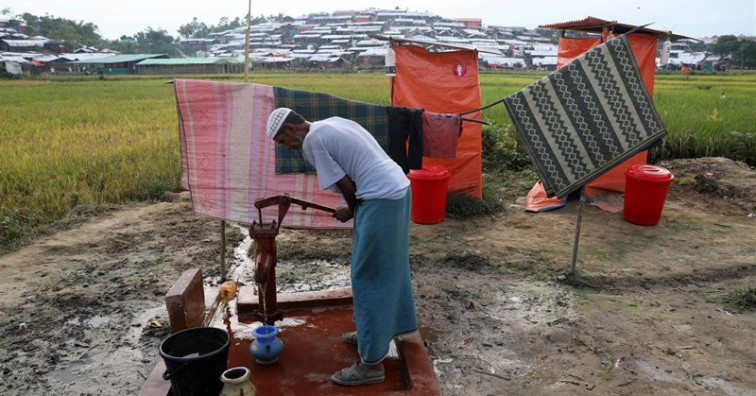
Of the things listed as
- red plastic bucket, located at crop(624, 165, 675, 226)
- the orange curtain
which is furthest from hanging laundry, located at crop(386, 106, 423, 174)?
red plastic bucket, located at crop(624, 165, 675, 226)

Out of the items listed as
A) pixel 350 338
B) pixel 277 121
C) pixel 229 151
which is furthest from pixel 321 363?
pixel 229 151

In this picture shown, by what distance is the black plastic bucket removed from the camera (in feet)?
8.36

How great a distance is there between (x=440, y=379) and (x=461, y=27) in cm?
8612

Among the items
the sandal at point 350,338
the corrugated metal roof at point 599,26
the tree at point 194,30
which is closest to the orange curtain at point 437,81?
the corrugated metal roof at point 599,26

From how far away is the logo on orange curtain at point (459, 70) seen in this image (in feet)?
19.5

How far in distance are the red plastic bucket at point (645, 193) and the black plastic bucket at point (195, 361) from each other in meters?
5.00

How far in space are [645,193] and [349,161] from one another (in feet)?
14.9

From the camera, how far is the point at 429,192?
5.80m

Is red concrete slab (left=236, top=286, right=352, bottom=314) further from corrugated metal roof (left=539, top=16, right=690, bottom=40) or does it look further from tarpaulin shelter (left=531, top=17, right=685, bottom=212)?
corrugated metal roof (left=539, top=16, right=690, bottom=40)

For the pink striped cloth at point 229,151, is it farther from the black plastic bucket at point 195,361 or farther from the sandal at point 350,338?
the black plastic bucket at point 195,361

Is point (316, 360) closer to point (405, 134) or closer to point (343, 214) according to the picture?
point (343, 214)

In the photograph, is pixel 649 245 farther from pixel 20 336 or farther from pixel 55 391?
pixel 20 336

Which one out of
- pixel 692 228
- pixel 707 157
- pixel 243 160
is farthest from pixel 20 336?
pixel 707 157

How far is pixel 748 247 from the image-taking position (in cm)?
536
